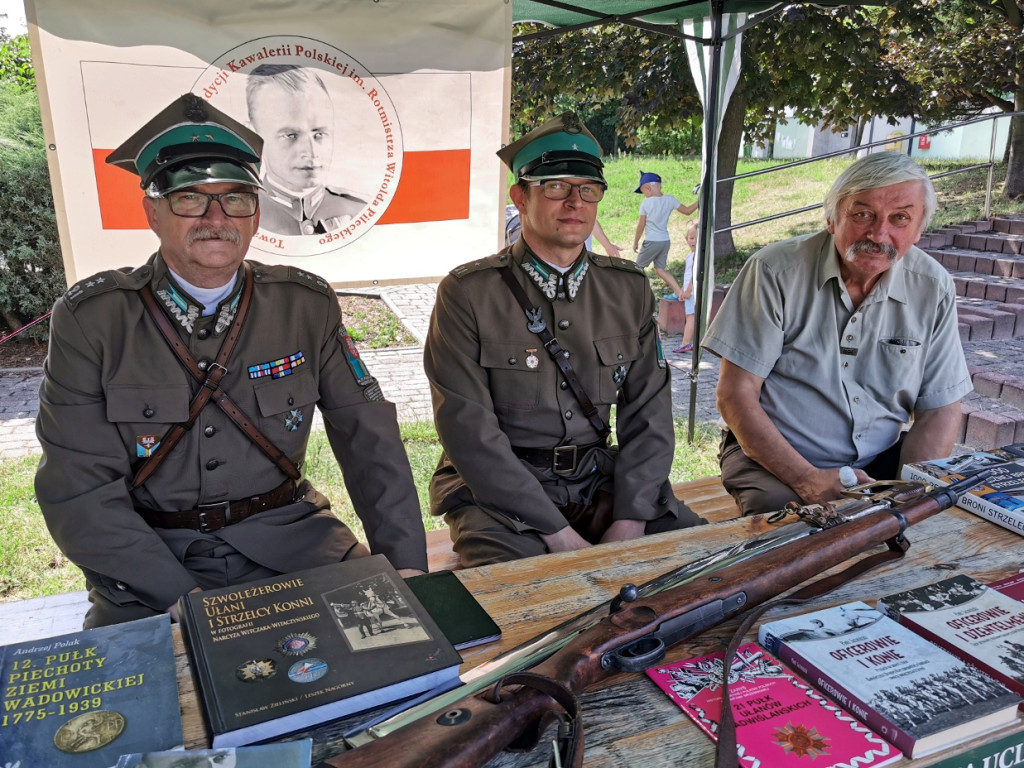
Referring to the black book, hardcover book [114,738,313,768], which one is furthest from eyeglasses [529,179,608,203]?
hardcover book [114,738,313,768]

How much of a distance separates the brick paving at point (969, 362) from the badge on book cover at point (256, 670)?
2581 mm

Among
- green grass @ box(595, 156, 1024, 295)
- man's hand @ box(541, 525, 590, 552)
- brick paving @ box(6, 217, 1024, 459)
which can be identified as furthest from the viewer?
green grass @ box(595, 156, 1024, 295)

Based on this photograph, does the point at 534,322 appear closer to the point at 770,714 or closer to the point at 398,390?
the point at 770,714

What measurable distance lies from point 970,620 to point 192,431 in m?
1.91

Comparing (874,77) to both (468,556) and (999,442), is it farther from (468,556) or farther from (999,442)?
(468,556)

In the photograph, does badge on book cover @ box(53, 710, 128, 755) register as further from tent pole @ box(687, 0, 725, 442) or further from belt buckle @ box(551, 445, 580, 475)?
tent pole @ box(687, 0, 725, 442)

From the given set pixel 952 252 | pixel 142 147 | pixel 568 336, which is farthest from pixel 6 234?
pixel 952 252

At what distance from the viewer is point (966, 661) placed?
1.36 meters

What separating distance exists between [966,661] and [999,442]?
378 cm

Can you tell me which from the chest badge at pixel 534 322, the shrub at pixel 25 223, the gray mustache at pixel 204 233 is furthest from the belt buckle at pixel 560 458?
the shrub at pixel 25 223

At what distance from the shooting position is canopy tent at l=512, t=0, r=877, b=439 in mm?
4262

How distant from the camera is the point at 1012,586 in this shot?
1.63m

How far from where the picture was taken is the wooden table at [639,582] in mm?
1200

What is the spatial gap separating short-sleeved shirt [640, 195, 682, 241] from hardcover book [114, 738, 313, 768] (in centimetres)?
856
